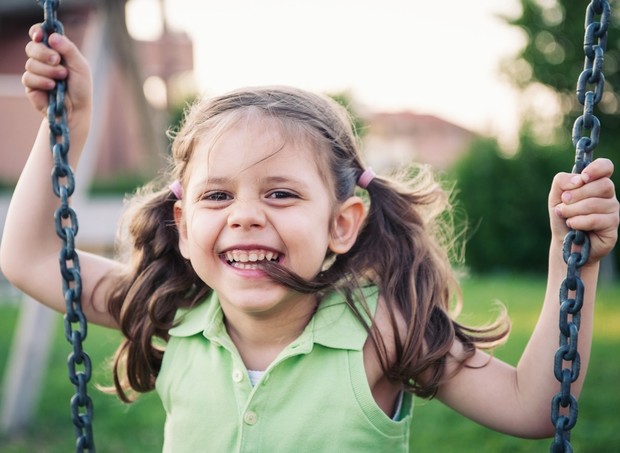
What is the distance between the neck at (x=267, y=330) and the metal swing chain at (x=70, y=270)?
46cm

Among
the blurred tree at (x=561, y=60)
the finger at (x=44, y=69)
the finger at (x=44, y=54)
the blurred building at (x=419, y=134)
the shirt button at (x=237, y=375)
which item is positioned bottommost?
the shirt button at (x=237, y=375)

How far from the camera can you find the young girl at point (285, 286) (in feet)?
6.91

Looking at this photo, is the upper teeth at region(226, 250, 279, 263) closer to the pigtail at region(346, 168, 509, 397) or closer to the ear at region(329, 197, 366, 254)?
the ear at region(329, 197, 366, 254)

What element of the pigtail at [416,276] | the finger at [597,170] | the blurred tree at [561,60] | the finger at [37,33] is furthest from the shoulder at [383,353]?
the blurred tree at [561,60]

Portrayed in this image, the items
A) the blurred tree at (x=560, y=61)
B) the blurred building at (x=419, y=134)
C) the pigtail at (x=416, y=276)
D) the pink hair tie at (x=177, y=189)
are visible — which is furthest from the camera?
the blurred building at (x=419, y=134)

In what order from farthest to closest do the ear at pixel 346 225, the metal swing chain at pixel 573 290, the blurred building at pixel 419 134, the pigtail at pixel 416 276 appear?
the blurred building at pixel 419 134 → the ear at pixel 346 225 → the pigtail at pixel 416 276 → the metal swing chain at pixel 573 290

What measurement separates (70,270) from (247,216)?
529 mm

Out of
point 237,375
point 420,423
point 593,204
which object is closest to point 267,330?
point 237,375

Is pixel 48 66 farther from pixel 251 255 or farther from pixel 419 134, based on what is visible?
pixel 419 134

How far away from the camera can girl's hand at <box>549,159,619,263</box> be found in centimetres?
191

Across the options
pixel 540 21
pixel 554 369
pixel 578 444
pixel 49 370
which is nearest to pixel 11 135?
pixel 49 370

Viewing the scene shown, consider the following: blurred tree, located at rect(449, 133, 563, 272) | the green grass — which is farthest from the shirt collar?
blurred tree, located at rect(449, 133, 563, 272)

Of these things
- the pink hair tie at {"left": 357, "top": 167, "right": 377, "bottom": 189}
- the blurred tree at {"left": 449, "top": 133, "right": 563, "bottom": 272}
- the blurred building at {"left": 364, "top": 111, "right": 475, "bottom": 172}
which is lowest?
the pink hair tie at {"left": 357, "top": 167, "right": 377, "bottom": 189}

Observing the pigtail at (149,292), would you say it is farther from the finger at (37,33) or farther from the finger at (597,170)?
the finger at (597,170)
